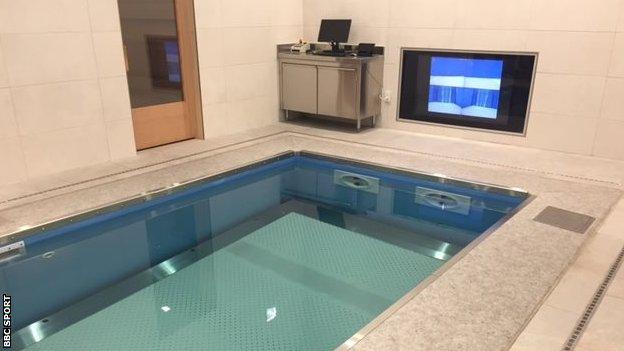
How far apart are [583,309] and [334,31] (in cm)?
434

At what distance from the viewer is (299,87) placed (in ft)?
19.6

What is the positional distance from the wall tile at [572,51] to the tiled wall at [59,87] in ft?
Result: 13.1

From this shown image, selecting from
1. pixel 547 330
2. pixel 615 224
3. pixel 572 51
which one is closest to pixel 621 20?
pixel 572 51

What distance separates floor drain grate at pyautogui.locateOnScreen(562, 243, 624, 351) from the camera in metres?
2.11

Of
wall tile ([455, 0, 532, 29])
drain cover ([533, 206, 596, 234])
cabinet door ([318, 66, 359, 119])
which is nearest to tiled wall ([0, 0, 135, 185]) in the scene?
cabinet door ([318, 66, 359, 119])

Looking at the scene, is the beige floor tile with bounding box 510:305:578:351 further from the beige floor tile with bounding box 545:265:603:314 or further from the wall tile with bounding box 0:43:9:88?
the wall tile with bounding box 0:43:9:88

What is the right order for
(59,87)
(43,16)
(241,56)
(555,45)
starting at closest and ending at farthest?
(43,16) < (59,87) < (555,45) < (241,56)

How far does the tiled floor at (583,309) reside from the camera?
2115 mm

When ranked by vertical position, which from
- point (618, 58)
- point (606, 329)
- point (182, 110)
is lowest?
point (606, 329)

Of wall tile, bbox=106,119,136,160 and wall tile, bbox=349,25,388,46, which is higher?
wall tile, bbox=349,25,388,46

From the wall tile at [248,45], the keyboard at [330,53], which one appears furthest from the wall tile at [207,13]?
the keyboard at [330,53]

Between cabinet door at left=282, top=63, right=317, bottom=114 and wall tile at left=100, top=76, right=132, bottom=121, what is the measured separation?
2062 millimetres

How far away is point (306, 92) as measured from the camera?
19.4ft

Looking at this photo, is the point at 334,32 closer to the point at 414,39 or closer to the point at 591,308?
the point at 414,39
